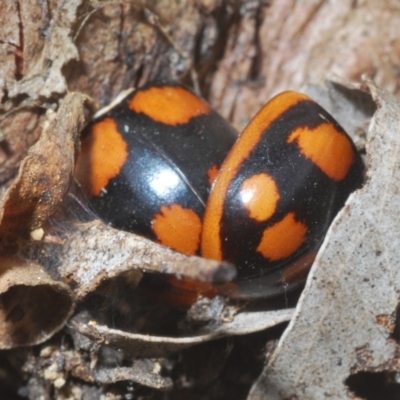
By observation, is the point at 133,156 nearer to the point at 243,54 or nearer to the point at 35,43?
the point at 35,43

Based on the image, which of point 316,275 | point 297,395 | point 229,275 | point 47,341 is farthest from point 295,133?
point 47,341

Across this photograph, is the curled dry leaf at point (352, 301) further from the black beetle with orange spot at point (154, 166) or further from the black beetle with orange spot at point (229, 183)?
the black beetle with orange spot at point (154, 166)

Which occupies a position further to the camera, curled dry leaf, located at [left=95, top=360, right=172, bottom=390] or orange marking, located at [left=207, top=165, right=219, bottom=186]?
orange marking, located at [left=207, top=165, right=219, bottom=186]

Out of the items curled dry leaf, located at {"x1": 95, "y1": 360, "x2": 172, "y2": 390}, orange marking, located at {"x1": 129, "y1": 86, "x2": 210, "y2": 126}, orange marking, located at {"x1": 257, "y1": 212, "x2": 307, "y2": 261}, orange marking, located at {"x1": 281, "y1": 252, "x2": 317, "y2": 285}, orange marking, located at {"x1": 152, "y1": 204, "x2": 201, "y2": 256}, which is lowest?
curled dry leaf, located at {"x1": 95, "y1": 360, "x2": 172, "y2": 390}

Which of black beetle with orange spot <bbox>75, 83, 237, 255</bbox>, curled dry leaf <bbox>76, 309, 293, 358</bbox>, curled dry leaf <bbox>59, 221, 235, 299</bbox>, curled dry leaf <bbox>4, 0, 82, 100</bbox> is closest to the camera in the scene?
curled dry leaf <bbox>59, 221, 235, 299</bbox>

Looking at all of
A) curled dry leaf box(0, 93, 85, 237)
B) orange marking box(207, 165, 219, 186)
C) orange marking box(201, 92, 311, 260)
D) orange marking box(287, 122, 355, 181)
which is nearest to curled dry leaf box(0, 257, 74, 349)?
curled dry leaf box(0, 93, 85, 237)

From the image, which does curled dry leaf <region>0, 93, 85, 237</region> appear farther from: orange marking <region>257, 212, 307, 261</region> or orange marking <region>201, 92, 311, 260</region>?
orange marking <region>257, 212, 307, 261</region>
